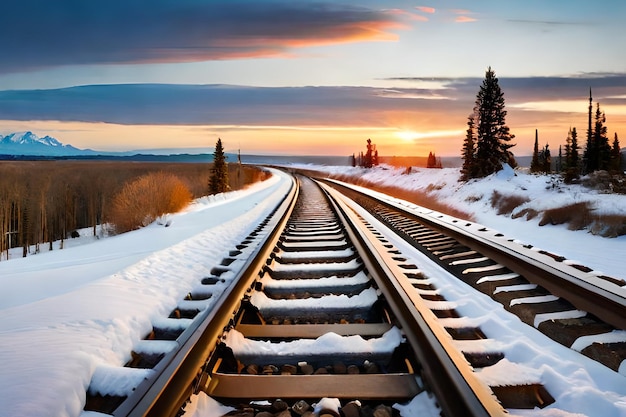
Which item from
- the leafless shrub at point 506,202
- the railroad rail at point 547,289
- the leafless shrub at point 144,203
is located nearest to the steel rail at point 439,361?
the railroad rail at point 547,289

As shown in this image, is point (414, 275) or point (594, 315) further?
point (414, 275)

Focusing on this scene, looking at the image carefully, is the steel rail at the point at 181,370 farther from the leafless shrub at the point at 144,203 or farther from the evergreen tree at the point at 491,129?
the evergreen tree at the point at 491,129

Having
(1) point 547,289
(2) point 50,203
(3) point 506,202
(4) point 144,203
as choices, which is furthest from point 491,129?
(2) point 50,203

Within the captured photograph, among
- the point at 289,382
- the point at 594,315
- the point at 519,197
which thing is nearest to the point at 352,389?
the point at 289,382

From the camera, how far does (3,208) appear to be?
4309 cm

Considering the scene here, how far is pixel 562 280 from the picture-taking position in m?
4.18

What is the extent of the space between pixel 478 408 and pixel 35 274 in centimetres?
600

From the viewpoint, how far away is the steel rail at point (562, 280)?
350 centimetres

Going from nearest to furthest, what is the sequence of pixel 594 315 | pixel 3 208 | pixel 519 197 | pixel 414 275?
pixel 594 315
pixel 414 275
pixel 519 197
pixel 3 208

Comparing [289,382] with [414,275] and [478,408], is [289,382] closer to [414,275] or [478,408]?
[478,408]

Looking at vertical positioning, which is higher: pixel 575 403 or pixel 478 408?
pixel 478 408

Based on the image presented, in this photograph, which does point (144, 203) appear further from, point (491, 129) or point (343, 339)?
point (491, 129)

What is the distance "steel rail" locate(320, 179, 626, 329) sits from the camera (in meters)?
3.50

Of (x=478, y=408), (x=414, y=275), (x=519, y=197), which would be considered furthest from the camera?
(x=519, y=197)
